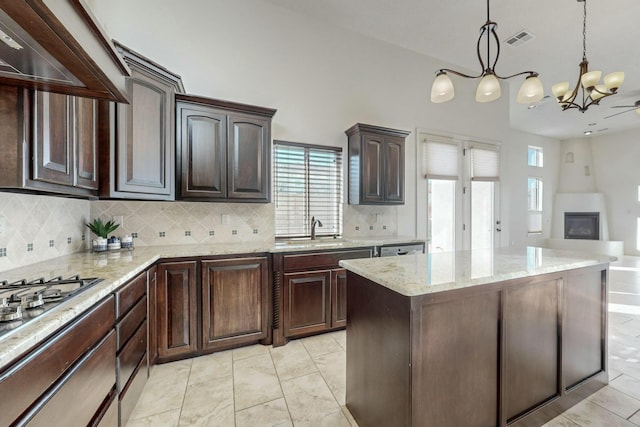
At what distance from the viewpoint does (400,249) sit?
3.15 m

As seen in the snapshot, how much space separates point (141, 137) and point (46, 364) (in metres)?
1.75

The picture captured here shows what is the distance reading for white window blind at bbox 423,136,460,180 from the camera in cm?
420

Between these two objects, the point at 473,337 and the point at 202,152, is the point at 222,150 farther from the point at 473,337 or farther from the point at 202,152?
→ the point at 473,337

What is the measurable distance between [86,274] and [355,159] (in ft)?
9.11

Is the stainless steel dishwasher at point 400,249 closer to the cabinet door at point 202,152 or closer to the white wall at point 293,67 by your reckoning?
the white wall at point 293,67

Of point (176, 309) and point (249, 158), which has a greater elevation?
point (249, 158)

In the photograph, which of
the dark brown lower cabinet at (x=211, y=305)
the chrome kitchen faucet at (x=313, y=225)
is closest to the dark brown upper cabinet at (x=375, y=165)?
the chrome kitchen faucet at (x=313, y=225)

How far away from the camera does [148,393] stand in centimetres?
190

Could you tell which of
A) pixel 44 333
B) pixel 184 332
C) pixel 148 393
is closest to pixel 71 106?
pixel 44 333

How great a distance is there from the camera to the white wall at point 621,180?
24.4 ft

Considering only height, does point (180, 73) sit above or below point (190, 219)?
above

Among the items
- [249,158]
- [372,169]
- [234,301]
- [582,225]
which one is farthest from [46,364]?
[582,225]

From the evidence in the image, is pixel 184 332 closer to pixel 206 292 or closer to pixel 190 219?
pixel 206 292

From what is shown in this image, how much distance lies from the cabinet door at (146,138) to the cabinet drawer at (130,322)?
2.86 feet
